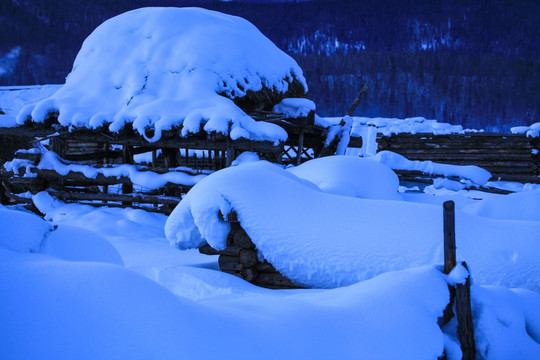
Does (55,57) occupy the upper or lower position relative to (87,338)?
upper

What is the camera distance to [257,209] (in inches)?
174

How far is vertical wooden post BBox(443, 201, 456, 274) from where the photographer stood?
2.77 meters

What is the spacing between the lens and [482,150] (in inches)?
607

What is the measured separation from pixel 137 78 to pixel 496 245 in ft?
28.6

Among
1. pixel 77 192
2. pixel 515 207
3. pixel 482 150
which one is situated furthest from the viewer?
pixel 482 150

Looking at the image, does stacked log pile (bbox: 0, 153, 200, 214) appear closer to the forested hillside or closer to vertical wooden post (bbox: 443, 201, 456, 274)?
vertical wooden post (bbox: 443, 201, 456, 274)

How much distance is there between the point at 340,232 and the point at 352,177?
Result: 1.86 m

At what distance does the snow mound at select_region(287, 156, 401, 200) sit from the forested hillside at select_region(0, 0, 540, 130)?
20340 millimetres

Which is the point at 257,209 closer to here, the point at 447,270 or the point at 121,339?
the point at 447,270

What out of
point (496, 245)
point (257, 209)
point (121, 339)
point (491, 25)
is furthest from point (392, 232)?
point (491, 25)

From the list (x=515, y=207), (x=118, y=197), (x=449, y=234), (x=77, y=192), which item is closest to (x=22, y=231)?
(x=449, y=234)

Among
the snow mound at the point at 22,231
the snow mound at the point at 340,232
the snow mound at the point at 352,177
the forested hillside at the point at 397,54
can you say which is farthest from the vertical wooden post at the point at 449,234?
the forested hillside at the point at 397,54

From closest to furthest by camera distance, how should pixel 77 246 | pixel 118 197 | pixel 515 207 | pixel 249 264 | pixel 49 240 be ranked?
pixel 49 240 → pixel 77 246 → pixel 249 264 → pixel 515 207 → pixel 118 197

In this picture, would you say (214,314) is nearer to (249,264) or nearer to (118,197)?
(249,264)
